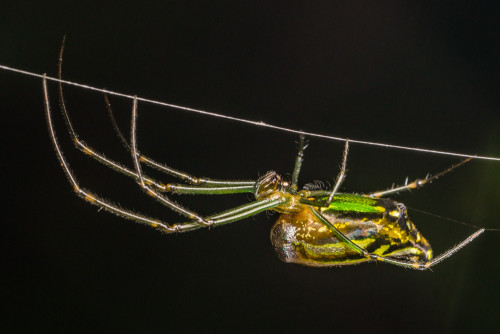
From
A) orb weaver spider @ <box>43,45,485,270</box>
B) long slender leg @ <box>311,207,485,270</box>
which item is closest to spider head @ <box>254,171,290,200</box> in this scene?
orb weaver spider @ <box>43,45,485,270</box>

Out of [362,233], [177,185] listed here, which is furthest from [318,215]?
[177,185]

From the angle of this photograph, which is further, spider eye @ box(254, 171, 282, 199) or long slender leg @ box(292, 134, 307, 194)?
spider eye @ box(254, 171, 282, 199)

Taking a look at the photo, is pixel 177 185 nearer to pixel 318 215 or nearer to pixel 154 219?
pixel 154 219

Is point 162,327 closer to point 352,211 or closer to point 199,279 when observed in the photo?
point 199,279

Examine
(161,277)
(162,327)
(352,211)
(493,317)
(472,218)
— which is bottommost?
(162,327)

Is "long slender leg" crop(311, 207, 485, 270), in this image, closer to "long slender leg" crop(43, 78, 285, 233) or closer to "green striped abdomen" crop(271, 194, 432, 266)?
"green striped abdomen" crop(271, 194, 432, 266)

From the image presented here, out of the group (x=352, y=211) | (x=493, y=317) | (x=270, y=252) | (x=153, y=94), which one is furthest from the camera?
(x=270, y=252)

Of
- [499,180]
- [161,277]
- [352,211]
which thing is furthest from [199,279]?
[499,180]
